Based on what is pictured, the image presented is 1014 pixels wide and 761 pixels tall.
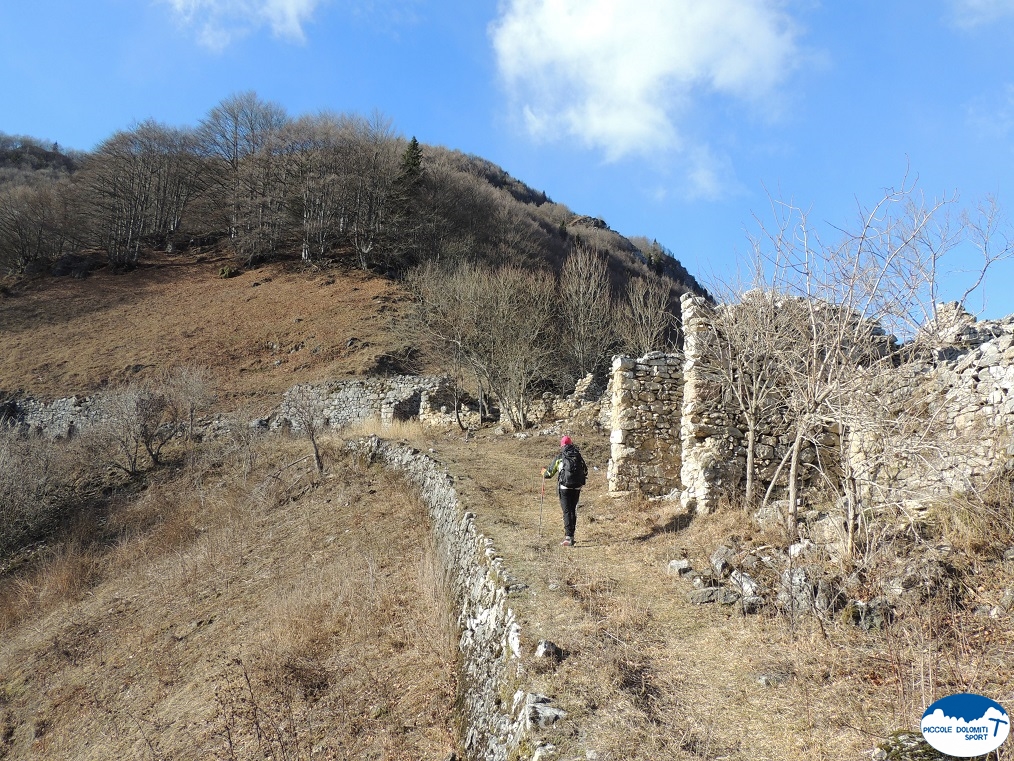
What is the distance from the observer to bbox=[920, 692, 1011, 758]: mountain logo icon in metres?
2.88

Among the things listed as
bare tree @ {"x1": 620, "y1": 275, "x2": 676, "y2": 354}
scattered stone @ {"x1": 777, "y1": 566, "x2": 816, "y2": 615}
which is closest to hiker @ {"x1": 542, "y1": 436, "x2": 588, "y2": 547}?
scattered stone @ {"x1": 777, "y1": 566, "x2": 816, "y2": 615}

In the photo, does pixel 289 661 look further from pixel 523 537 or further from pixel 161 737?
pixel 523 537

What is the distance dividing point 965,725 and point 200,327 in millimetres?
40197

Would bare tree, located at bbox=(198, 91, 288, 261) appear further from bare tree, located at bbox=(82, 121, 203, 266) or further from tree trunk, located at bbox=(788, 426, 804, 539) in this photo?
tree trunk, located at bbox=(788, 426, 804, 539)

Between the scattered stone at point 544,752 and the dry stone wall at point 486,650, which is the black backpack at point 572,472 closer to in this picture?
the dry stone wall at point 486,650

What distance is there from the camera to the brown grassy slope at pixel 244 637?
7.16 m

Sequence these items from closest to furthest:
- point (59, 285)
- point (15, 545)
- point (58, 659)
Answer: point (58, 659)
point (15, 545)
point (59, 285)

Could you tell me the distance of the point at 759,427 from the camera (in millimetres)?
9719

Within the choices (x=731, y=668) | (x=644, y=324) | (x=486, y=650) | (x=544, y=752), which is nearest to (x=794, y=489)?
(x=731, y=668)

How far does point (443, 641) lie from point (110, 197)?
5533cm

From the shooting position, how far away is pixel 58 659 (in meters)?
11.2

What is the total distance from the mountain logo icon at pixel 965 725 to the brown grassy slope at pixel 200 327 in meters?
29.3

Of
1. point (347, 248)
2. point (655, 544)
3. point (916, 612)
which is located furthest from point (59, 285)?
point (916, 612)

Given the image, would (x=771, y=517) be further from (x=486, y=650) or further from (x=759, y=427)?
(x=486, y=650)
